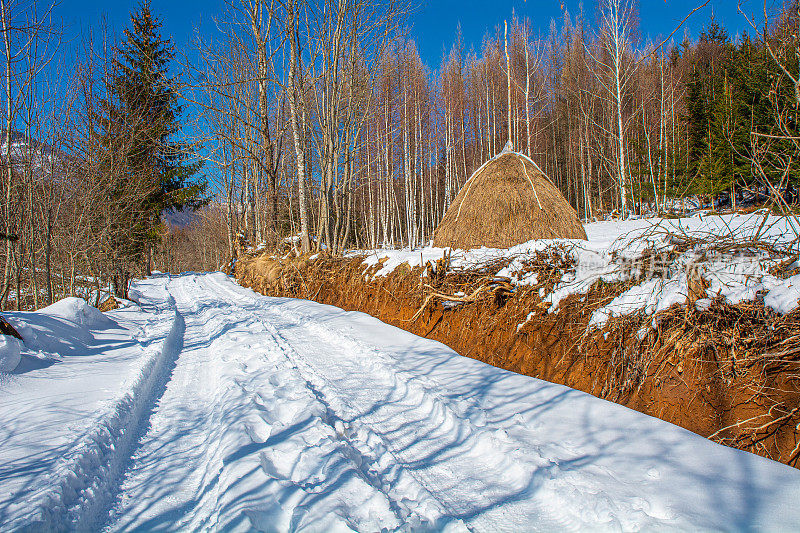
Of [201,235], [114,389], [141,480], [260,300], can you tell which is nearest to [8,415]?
[114,389]

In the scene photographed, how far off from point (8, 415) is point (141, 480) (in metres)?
1.51

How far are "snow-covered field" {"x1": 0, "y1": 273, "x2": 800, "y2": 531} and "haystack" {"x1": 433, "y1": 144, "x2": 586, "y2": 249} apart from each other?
2982mm

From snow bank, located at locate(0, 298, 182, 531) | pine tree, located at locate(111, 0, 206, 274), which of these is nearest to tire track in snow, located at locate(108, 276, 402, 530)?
snow bank, located at locate(0, 298, 182, 531)

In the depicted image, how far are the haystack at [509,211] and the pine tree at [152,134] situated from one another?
9.59m

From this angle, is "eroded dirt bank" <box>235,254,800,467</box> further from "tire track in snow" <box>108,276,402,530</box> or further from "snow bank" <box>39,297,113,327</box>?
"snow bank" <box>39,297,113,327</box>

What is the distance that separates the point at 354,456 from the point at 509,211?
516cm

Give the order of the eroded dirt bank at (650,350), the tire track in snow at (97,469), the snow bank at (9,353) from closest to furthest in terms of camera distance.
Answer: the tire track in snow at (97,469)
the eroded dirt bank at (650,350)
the snow bank at (9,353)

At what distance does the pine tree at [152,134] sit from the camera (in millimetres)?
12391

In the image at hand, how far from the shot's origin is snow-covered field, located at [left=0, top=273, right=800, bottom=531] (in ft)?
6.02

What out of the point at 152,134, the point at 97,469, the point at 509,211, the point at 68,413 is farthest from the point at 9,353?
the point at 152,134

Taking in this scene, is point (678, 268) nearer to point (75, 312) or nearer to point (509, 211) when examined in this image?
point (509, 211)

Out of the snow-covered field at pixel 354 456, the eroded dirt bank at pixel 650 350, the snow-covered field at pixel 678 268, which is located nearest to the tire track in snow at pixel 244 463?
the snow-covered field at pixel 354 456

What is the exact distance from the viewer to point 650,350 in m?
2.76

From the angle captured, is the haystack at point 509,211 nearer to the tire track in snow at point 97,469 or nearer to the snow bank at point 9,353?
the tire track in snow at point 97,469
